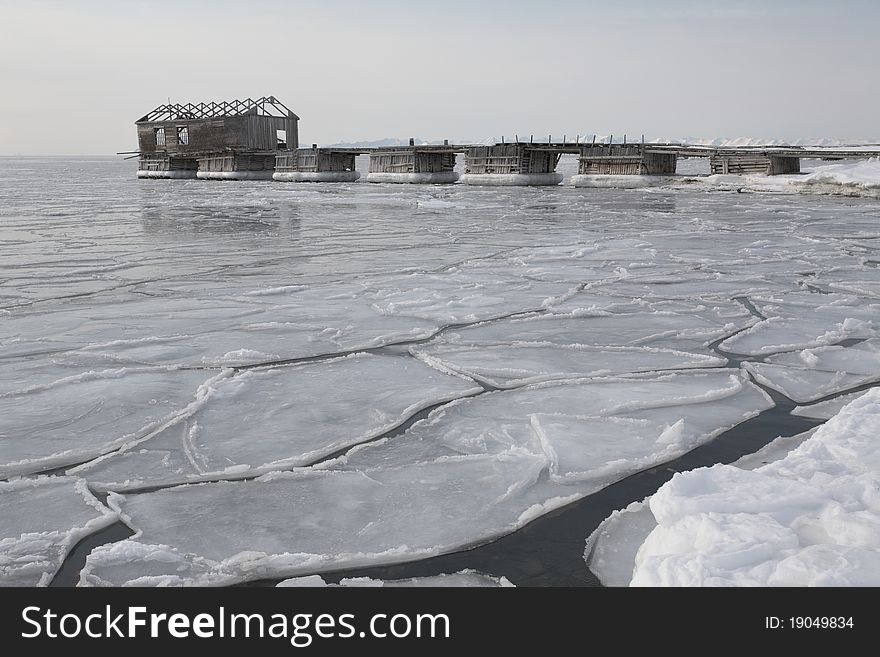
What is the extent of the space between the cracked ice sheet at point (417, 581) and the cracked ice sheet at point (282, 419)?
0.83 meters

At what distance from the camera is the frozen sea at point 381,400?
2396 millimetres

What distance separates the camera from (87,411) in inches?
139

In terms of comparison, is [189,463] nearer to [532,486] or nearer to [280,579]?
[280,579]

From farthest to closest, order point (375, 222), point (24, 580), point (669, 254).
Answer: point (375, 222) < point (669, 254) < point (24, 580)

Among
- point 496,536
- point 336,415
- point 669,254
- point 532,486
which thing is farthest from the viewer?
point 669,254

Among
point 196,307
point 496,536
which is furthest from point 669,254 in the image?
point 496,536

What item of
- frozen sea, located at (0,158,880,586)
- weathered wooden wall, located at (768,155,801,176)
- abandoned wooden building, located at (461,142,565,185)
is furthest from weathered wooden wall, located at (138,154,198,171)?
frozen sea, located at (0,158,880,586)

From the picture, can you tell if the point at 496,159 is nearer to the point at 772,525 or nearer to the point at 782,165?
the point at 782,165

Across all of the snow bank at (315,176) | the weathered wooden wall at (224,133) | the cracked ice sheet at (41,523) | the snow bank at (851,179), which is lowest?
the cracked ice sheet at (41,523)

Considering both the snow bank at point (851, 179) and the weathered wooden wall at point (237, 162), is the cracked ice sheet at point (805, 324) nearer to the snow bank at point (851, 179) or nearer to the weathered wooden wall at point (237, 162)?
the snow bank at point (851, 179)

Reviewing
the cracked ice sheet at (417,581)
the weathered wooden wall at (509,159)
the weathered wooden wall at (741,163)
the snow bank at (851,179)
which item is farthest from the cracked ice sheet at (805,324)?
the weathered wooden wall at (509,159)

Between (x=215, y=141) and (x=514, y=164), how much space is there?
744 inches
